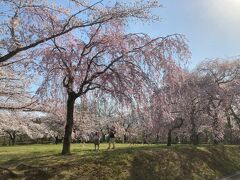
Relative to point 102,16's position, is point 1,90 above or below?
below

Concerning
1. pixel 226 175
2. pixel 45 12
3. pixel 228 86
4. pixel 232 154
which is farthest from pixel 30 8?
pixel 228 86

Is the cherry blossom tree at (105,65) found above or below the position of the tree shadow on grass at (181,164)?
above

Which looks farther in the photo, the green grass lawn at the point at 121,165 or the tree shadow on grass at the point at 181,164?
the tree shadow on grass at the point at 181,164

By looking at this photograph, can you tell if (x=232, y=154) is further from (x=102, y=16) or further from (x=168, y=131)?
(x=102, y=16)

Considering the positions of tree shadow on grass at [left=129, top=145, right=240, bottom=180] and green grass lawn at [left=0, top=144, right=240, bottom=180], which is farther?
tree shadow on grass at [left=129, top=145, right=240, bottom=180]

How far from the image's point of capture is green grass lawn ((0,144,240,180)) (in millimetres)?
14016

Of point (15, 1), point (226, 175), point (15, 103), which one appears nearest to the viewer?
point (15, 1)

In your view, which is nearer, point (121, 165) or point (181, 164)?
point (121, 165)

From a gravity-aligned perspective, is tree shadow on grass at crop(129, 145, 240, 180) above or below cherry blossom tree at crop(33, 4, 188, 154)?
below

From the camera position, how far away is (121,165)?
16438 millimetres

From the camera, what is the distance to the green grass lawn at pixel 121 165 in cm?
1402

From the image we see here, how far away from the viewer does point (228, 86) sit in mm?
39719

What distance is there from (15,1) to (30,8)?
1151 mm

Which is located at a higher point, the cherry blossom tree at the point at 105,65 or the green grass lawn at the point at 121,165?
the cherry blossom tree at the point at 105,65
